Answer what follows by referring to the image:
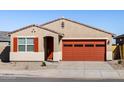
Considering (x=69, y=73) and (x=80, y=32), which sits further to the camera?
(x=80, y=32)

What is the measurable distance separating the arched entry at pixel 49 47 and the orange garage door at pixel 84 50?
1905 millimetres

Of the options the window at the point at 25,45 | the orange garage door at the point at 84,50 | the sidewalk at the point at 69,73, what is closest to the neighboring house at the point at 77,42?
the orange garage door at the point at 84,50

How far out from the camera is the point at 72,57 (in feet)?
113

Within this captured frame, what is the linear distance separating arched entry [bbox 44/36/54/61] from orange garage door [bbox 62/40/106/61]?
6.25ft

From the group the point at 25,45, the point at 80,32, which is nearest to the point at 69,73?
the point at 25,45

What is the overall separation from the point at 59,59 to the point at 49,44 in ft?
6.16

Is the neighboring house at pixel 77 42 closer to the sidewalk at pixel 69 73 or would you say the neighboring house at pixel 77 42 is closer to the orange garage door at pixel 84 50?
the orange garage door at pixel 84 50

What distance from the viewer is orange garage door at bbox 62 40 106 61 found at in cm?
3444

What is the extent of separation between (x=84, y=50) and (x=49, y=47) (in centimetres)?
387

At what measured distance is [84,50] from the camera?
34.5 m

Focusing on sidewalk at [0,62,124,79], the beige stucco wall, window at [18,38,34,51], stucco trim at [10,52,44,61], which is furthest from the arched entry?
sidewalk at [0,62,124,79]

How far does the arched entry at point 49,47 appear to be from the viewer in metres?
32.7

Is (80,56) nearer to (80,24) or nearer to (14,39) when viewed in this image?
(80,24)

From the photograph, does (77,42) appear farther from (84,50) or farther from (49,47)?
(49,47)
